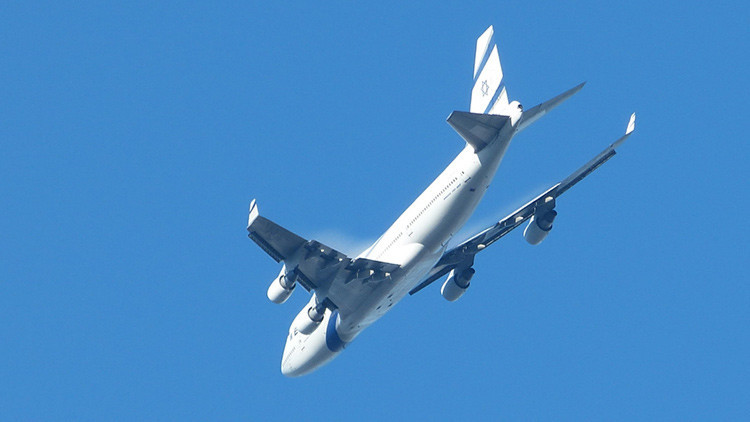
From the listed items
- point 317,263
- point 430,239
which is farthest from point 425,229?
point 317,263

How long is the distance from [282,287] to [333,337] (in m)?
5.70

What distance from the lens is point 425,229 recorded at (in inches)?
1656

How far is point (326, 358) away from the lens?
49.6 meters

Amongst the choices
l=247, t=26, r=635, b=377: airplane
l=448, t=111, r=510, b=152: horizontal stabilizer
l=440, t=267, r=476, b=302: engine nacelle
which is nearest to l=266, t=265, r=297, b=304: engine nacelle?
l=247, t=26, r=635, b=377: airplane

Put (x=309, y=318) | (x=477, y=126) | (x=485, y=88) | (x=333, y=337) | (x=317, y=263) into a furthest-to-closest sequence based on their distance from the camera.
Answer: (x=333, y=337), (x=309, y=318), (x=317, y=263), (x=485, y=88), (x=477, y=126)

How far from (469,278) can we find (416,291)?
8.00ft

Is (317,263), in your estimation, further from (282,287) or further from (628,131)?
(628,131)

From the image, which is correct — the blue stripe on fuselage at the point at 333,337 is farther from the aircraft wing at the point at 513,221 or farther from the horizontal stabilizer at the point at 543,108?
the horizontal stabilizer at the point at 543,108

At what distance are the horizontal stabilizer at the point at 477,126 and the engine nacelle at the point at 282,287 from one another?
860 cm

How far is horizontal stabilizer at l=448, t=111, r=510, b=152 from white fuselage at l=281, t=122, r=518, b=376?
22 cm

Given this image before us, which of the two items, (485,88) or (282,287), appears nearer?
(485,88)

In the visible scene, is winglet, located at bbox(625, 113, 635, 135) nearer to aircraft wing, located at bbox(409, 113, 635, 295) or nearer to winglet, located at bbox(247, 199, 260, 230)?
aircraft wing, located at bbox(409, 113, 635, 295)

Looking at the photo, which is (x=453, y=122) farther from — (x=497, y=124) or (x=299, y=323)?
(x=299, y=323)

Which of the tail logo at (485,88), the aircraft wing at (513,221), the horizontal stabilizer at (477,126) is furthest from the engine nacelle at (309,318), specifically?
the tail logo at (485,88)
